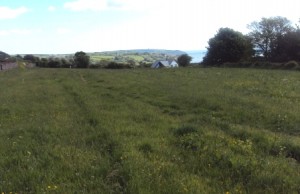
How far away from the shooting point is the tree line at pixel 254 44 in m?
77.9

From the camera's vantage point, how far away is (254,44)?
87.2m

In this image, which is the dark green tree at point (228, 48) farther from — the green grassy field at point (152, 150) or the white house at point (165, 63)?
the green grassy field at point (152, 150)

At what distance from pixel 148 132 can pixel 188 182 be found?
459 centimetres

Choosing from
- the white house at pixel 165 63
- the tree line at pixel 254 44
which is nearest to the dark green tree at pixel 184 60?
the white house at pixel 165 63

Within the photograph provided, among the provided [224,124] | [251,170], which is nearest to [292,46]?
[224,124]

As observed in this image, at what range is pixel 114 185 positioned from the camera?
686cm

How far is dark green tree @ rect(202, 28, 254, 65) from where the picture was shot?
266 feet

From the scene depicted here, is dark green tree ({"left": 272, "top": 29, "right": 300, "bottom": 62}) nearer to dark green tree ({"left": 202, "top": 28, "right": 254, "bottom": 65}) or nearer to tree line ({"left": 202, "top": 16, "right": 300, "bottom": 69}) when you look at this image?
tree line ({"left": 202, "top": 16, "right": 300, "bottom": 69})

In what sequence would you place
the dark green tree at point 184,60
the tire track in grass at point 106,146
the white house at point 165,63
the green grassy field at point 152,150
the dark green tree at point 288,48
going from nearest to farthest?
1. the green grassy field at point 152,150
2. the tire track in grass at point 106,146
3. the dark green tree at point 288,48
4. the dark green tree at point 184,60
5. the white house at point 165,63

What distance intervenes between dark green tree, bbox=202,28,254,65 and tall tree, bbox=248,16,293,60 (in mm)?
3304

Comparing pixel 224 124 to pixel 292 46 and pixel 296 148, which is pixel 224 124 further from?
pixel 292 46

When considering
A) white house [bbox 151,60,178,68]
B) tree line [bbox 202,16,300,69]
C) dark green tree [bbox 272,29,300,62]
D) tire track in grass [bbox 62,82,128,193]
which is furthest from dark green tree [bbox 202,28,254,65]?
tire track in grass [bbox 62,82,128,193]

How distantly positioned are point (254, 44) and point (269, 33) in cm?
395

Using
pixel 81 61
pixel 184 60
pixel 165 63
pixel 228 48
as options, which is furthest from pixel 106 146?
pixel 165 63
